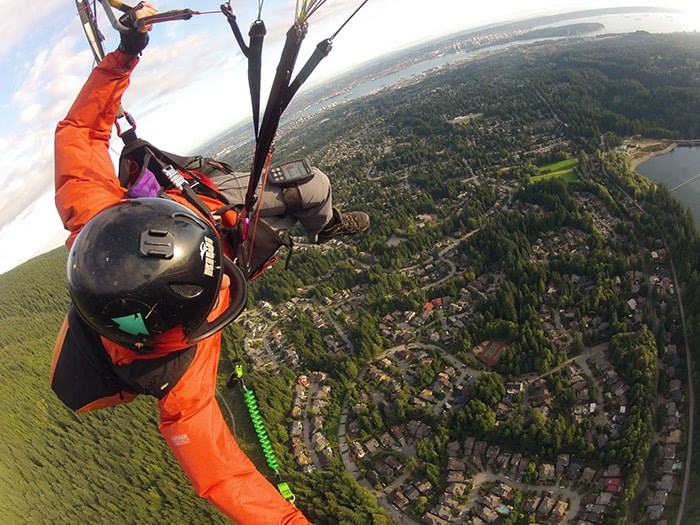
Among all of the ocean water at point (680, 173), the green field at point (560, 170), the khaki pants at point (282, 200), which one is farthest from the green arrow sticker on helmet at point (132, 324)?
the green field at point (560, 170)

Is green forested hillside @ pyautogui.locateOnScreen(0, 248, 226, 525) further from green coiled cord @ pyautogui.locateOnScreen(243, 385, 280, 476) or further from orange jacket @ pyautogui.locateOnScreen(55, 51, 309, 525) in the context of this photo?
orange jacket @ pyautogui.locateOnScreen(55, 51, 309, 525)

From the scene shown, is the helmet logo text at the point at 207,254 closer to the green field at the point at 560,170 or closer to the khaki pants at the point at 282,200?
the khaki pants at the point at 282,200

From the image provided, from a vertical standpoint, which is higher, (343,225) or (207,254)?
(207,254)

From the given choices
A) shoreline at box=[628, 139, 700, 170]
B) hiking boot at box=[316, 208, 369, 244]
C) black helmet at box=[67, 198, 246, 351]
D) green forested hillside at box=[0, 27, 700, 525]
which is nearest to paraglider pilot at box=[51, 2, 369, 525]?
black helmet at box=[67, 198, 246, 351]

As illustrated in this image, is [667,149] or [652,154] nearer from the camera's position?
[652,154]

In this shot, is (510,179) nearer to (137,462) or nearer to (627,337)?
(627,337)

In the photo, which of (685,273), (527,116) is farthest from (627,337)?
(527,116)

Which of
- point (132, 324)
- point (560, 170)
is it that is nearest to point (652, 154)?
point (560, 170)

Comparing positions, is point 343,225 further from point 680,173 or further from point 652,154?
point 652,154
